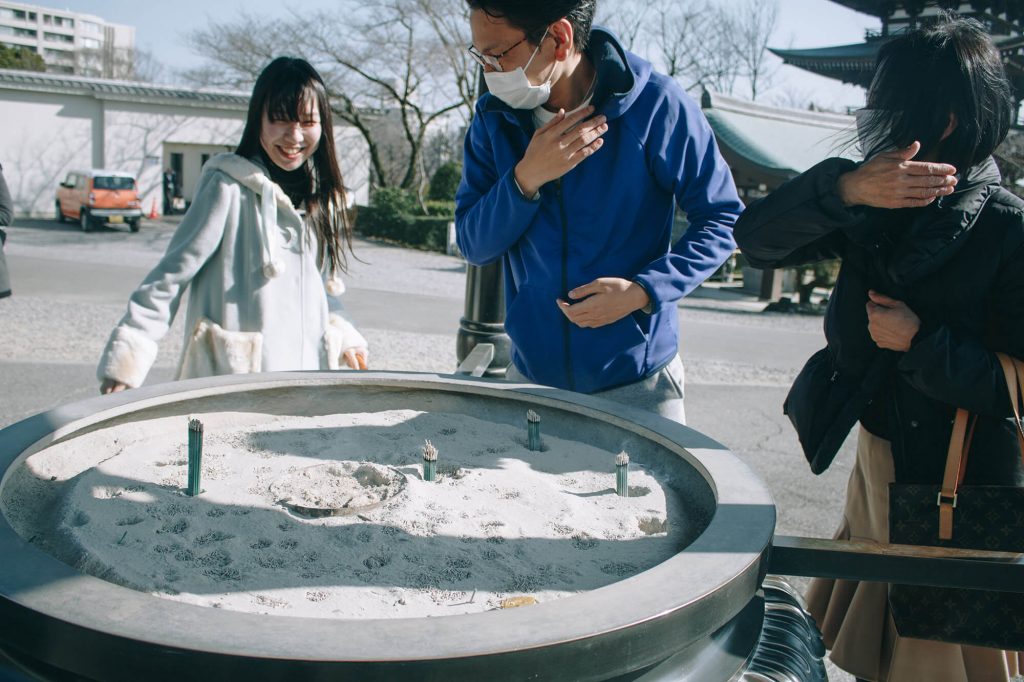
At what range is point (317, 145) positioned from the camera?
254 cm

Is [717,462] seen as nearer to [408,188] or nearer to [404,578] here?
[404,578]

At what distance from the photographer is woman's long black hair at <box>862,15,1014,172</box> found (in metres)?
1.63

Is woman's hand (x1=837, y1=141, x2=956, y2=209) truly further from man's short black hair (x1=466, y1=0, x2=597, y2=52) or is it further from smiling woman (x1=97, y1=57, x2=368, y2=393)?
smiling woman (x1=97, y1=57, x2=368, y2=393)

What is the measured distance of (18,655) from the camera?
102 centimetres

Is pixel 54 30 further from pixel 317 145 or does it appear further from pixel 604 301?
pixel 604 301

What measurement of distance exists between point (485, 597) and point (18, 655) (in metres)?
0.58

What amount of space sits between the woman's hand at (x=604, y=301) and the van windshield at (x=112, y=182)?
2023cm

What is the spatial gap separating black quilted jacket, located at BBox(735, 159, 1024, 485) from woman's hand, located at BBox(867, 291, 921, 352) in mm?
24

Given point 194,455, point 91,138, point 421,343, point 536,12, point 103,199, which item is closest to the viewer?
point 194,455

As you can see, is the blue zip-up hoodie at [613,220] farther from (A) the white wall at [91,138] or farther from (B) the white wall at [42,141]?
(B) the white wall at [42,141]

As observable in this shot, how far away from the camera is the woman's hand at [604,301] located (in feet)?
5.95

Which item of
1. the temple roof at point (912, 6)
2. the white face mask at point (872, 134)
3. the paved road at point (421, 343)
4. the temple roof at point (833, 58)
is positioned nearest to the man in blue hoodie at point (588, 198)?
the white face mask at point (872, 134)

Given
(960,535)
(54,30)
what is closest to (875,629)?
(960,535)

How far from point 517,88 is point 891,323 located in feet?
2.92
